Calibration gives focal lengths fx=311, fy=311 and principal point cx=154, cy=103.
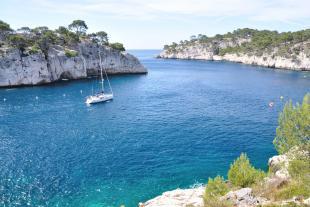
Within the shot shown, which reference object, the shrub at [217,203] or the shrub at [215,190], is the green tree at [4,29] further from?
the shrub at [217,203]

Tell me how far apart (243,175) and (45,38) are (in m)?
114

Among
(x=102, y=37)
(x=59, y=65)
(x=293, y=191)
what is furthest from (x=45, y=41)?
(x=293, y=191)

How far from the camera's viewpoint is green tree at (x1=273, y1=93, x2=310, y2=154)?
100 ft

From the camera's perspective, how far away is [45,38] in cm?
12794

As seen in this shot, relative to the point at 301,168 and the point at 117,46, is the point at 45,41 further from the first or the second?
the point at 301,168

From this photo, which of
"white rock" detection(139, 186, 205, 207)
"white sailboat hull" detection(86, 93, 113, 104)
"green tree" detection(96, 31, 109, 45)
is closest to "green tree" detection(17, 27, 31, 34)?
"green tree" detection(96, 31, 109, 45)

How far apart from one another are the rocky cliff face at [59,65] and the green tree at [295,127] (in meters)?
102

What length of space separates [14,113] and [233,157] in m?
56.3

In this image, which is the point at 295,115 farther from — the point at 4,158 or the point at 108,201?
the point at 4,158

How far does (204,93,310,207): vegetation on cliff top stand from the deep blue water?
1140 cm

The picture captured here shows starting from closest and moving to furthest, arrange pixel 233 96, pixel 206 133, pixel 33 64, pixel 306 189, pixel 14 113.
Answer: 1. pixel 306 189
2. pixel 206 133
3. pixel 14 113
4. pixel 233 96
5. pixel 33 64

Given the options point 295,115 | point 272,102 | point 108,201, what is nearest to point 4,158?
point 108,201

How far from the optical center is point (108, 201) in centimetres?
4009

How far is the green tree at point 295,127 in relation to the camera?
30.5m
